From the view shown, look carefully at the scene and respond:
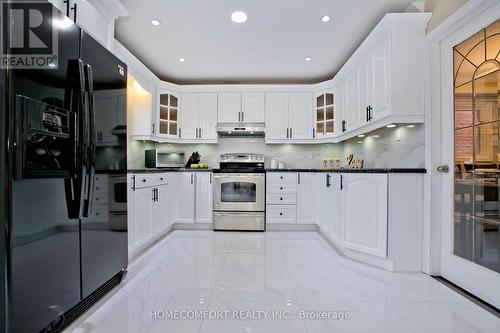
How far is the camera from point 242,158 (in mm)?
3963

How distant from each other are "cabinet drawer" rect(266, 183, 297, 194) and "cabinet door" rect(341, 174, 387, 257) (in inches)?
43.4

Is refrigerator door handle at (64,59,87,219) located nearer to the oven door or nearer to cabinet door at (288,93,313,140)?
the oven door

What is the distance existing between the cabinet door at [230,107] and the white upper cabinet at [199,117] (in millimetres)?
101

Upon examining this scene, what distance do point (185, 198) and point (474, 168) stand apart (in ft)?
10.8

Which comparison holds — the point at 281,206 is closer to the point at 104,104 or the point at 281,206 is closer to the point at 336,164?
the point at 336,164

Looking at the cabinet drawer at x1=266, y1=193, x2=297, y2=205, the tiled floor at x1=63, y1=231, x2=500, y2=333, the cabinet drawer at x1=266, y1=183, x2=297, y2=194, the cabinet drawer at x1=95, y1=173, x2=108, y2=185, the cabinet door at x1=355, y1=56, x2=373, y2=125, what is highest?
the cabinet door at x1=355, y1=56, x2=373, y2=125

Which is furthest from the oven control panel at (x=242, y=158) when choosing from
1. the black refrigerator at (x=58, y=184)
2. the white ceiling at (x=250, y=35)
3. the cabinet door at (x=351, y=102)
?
the black refrigerator at (x=58, y=184)

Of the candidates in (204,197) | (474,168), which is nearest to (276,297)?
(474,168)

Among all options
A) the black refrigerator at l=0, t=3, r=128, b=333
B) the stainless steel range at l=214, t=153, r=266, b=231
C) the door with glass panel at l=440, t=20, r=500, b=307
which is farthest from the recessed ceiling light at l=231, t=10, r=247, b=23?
the stainless steel range at l=214, t=153, r=266, b=231

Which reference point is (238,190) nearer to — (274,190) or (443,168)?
(274,190)

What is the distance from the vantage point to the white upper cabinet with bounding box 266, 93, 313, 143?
3.87 metres

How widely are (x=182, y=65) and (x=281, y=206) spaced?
2564 mm

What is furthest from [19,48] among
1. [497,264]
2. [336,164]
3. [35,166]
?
[336,164]

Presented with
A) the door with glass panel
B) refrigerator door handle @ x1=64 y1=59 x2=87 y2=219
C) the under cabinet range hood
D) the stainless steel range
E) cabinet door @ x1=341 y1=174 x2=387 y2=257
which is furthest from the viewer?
the under cabinet range hood
